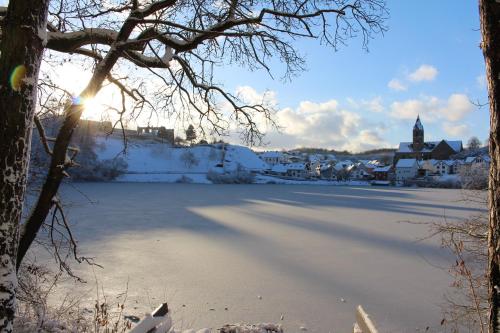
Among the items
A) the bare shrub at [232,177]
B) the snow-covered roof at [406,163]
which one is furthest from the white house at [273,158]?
the bare shrub at [232,177]

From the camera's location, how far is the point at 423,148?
90875 millimetres

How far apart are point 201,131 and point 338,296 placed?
14.2 ft

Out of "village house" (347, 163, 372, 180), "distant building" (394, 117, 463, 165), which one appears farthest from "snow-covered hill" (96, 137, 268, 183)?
"distant building" (394, 117, 463, 165)

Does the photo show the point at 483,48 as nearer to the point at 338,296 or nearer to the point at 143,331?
the point at 143,331

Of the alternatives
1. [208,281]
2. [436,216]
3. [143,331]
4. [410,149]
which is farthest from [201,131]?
[410,149]

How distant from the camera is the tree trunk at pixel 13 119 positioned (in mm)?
1816

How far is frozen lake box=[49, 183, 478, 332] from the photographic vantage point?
20.9ft

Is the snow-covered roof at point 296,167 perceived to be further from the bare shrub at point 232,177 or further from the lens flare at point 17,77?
the lens flare at point 17,77

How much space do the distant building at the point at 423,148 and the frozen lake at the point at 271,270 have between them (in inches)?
3082

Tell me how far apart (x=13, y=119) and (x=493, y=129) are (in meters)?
2.22

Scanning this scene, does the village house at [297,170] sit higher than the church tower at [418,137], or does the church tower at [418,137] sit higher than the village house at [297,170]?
the church tower at [418,137]

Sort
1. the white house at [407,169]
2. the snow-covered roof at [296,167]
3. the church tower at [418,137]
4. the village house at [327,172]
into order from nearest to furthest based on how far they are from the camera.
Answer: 1. the white house at [407,169]
2. the village house at [327,172]
3. the snow-covered roof at [296,167]
4. the church tower at [418,137]

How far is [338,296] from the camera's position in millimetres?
7363

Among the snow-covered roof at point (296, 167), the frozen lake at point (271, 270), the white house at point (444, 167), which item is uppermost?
the white house at point (444, 167)
